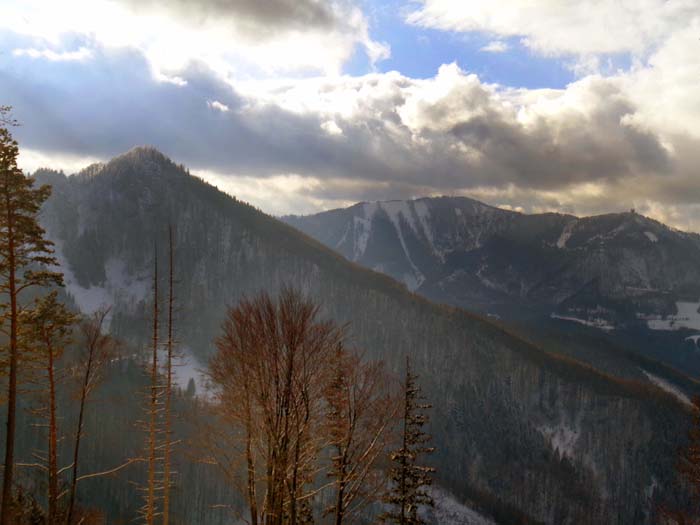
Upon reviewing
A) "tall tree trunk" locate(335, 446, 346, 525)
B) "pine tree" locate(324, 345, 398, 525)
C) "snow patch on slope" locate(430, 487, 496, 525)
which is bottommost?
"snow patch on slope" locate(430, 487, 496, 525)

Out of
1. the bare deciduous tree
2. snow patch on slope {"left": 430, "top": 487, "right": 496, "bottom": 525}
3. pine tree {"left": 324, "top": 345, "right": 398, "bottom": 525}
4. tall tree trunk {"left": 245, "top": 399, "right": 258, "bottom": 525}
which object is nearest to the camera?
the bare deciduous tree

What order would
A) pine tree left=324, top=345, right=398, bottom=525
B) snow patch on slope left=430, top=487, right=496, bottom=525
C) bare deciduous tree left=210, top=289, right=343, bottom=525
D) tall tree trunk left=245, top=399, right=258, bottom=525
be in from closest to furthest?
bare deciduous tree left=210, top=289, right=343, bottom=525
tall tree trunk left=245, top=399, right=258, bottom=525
pine tree left=324, top=345, right=398, bottom=525
snow patch on slope left=430, top=487, right=496, bottom=525

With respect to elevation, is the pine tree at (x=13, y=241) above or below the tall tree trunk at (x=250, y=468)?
above

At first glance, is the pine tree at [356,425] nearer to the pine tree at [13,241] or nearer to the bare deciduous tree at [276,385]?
the bare deciduous tree at [276,385]

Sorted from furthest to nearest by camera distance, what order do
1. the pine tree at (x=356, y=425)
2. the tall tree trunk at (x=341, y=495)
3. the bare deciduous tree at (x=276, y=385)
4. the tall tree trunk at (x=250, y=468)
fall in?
the tall tree trunk at (x=341, y=495) → the pine tree at (x=356, y=425) → the tall tree trunk at (x=250, y=468) → the bare deciduous tree at (x=276, y=385)

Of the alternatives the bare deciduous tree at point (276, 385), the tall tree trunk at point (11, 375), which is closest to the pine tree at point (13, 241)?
the tall tree trunk at point (11, 375)

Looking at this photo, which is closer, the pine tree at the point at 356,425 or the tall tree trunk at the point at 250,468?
the tall tree trunk at the point at 250,468

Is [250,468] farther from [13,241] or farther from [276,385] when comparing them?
[13,241]

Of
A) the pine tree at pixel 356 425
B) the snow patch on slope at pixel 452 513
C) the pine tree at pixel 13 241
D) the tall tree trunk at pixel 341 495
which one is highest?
the pine tree at pixel 13 241

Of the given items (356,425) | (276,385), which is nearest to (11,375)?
(276,385)

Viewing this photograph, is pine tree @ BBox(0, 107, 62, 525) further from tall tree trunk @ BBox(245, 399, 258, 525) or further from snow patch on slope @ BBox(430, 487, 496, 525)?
snow patch on slope @ BBox(430, 487, 496, 525)

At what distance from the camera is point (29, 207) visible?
20.9 metres

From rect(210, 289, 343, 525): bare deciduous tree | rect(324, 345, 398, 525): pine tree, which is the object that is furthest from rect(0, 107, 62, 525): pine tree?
rect(324, 345, 398, 525): pine tree

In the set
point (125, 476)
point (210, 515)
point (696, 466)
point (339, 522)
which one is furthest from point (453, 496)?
point (339, 522)
